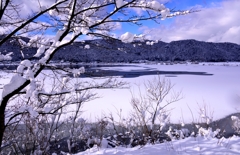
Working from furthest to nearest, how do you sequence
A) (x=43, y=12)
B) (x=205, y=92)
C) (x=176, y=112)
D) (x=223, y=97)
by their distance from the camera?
(x=205, y=92) → (x=223, y=97) → (x=176, y=112) → (x=43, y=12)

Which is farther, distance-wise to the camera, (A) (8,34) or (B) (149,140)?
(B) (149,140)

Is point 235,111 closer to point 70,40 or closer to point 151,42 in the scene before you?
point 151,42

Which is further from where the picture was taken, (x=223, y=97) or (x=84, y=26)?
(x=223, y=97)

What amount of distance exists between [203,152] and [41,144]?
6315 millimetres

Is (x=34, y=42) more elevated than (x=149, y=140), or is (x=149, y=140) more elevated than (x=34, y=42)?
(x=34, y=42)

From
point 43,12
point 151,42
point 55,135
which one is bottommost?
point 55,135

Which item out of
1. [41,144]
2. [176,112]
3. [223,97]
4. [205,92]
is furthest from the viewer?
[205,92]

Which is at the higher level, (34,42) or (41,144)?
(34,42)

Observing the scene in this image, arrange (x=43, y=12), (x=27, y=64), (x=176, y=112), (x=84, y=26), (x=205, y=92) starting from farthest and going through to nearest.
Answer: (x=205, y=92), (x=176, y=112), (x=43, y=12), (x=84, y=26), (x=27, y=64)

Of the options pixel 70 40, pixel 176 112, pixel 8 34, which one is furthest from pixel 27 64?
pixel 176 112

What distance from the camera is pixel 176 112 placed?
1266 centimetres

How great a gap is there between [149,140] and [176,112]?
471 centimetres

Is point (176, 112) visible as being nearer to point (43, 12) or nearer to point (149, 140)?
point (149, 140)

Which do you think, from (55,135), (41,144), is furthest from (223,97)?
(41,144)
